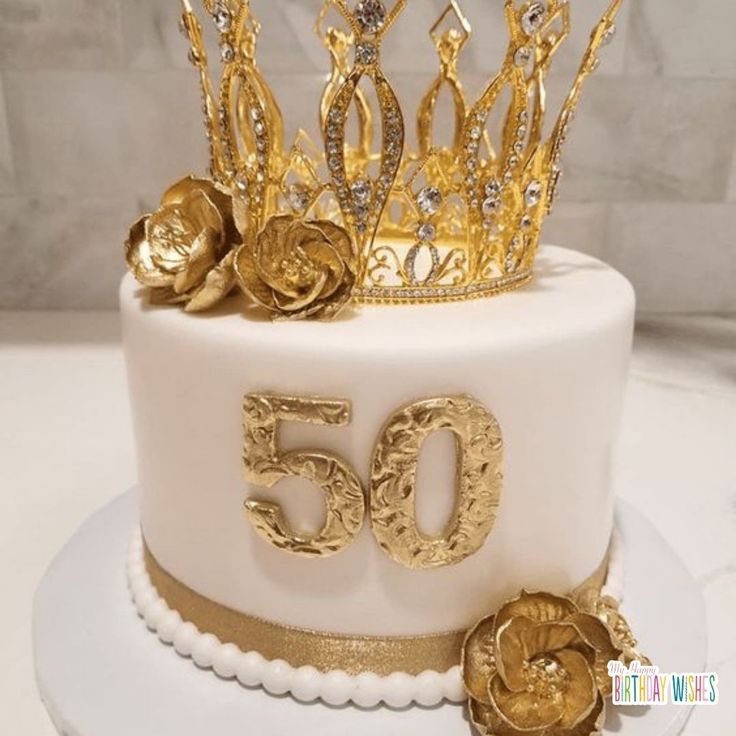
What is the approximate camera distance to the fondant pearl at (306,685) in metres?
0.65

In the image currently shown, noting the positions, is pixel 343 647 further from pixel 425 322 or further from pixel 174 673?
pixel 425 322

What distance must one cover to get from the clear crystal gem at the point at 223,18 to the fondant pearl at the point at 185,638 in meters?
0.52

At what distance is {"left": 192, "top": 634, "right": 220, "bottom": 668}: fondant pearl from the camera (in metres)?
0.69

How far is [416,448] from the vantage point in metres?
0.59

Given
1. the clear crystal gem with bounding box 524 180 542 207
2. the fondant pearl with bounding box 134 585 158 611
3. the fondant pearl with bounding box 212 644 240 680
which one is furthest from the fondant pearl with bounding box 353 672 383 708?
the clear crystal gem with bounding box 524 180 542 207

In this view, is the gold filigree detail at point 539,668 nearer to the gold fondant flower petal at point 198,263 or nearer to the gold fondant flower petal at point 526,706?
the gold fondant flower petal at point 526,706

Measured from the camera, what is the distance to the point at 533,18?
67cm

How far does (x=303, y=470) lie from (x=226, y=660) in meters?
0.20

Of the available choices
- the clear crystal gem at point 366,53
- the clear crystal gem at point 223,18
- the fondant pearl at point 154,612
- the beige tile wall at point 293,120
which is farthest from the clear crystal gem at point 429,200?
the beige tile wall at point 293,120

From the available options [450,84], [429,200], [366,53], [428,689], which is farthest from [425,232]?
[428,689]

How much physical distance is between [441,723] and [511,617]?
0.10 metres

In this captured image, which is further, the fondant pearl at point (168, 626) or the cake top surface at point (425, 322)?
the fondant pearl at point (168, 626)

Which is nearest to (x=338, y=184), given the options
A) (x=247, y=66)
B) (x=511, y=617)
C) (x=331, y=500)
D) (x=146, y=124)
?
(x=247, y=66)

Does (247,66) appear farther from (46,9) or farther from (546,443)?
(46,9)
